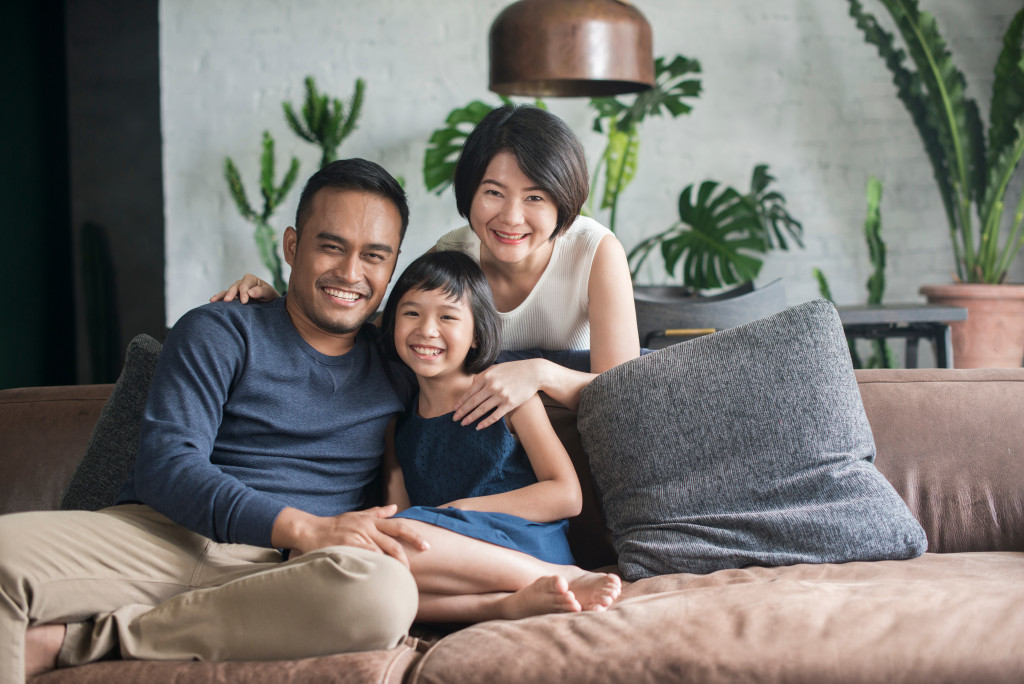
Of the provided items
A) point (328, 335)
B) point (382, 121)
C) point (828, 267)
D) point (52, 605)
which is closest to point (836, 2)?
point (828, 267)

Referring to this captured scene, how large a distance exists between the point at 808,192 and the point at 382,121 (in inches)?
79.9

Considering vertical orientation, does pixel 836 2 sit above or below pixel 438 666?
above

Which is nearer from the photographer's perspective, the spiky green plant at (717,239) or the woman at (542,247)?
the woman at (542,247)

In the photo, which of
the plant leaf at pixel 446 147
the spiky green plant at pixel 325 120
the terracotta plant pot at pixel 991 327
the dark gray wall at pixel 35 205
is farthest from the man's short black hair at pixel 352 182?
the terracotta plant pot at pixel 991 327

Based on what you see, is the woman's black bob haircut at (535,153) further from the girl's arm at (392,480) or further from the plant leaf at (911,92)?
the plant leaf at (911,92)

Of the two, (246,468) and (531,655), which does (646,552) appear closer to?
(531,655)

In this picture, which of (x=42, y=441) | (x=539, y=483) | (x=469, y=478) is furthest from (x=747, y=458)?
(x=42, y=441)

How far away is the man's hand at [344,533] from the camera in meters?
1.18

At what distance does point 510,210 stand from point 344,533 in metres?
0.74

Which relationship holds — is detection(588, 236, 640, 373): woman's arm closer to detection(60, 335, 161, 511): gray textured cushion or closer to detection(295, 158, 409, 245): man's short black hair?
detection(295, 158, 409, 245): man's short black hair

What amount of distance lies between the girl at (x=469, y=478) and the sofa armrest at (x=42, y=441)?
589mm

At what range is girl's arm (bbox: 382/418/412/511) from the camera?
155 cm

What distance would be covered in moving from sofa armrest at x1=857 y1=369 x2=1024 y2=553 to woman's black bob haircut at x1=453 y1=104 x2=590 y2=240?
0.67 m

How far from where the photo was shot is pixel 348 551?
1.12 meters
